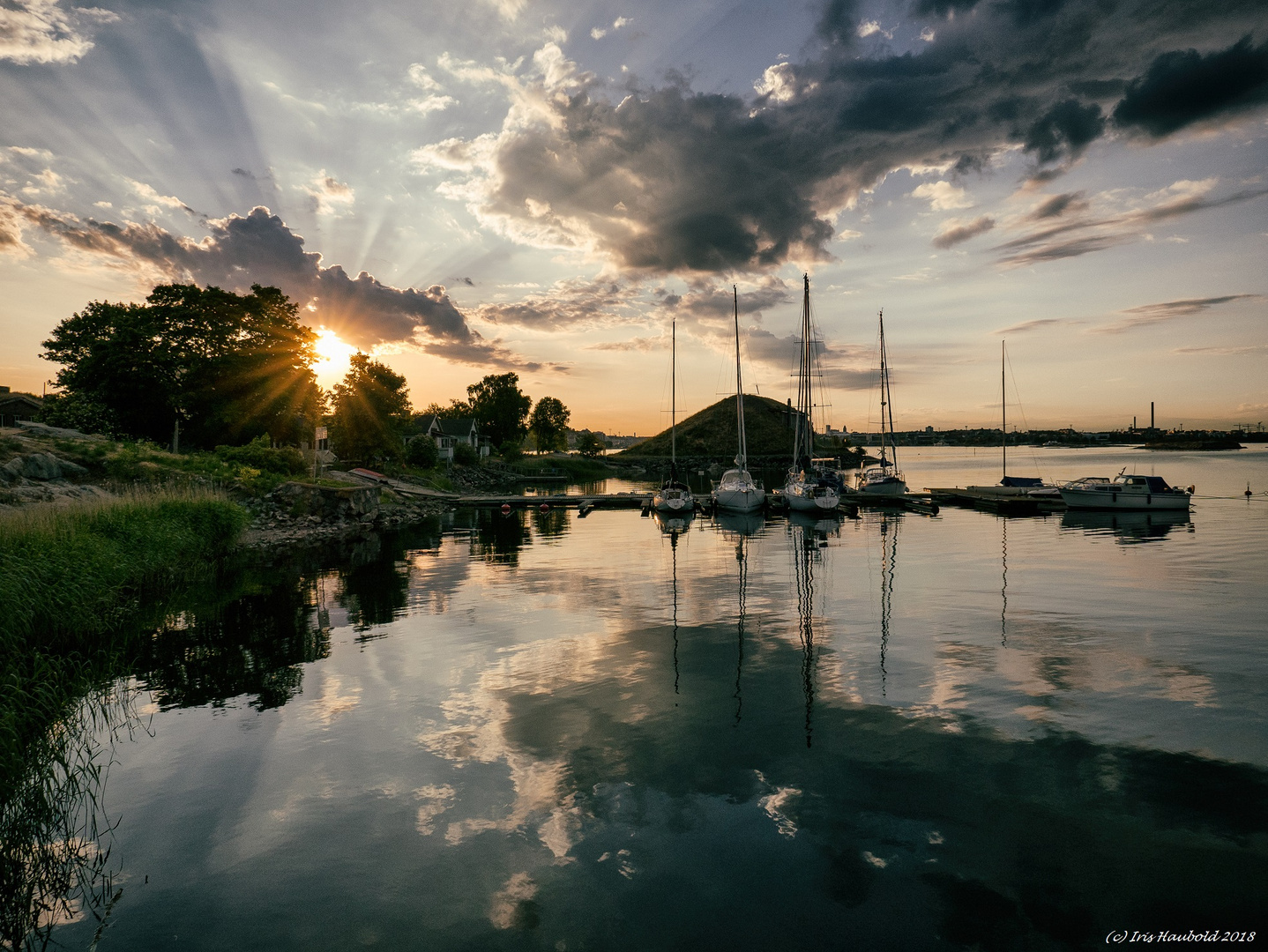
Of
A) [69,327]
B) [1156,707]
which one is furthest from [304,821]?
[69,327]

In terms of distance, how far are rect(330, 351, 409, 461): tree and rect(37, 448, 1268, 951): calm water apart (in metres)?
65.6

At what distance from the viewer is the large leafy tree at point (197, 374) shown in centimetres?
5847

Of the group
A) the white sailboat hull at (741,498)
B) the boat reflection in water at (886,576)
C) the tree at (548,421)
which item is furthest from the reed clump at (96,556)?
the tree at (548,421)

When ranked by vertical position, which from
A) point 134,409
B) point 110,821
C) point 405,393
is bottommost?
point 110,821

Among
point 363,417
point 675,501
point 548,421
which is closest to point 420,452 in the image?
point 363,417

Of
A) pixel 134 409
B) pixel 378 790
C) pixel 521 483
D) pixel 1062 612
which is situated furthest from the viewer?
→ pixel 521 483

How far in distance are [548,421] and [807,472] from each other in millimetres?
108674

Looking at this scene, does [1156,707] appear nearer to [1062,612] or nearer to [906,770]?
[906,770]

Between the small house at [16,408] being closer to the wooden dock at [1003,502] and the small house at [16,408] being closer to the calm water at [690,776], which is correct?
the calm water at [690,776]

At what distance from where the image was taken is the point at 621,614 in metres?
22.5

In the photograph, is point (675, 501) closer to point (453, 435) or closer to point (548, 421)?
point (453, 435)

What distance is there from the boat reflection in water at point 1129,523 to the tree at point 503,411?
113m

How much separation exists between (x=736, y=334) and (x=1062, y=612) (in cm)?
4996

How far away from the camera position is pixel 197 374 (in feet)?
198
